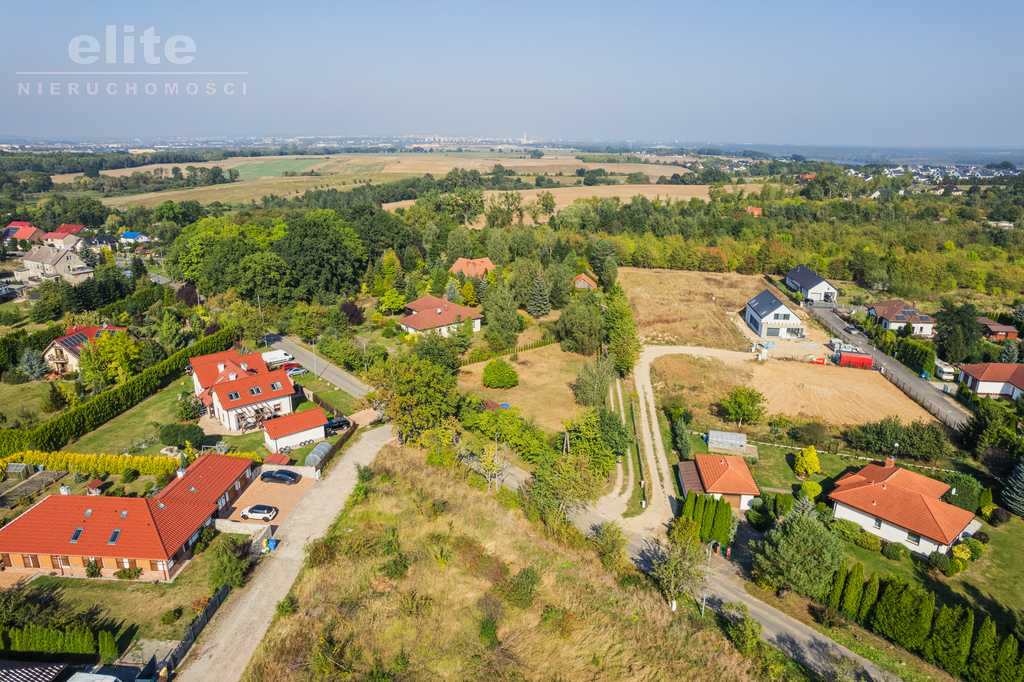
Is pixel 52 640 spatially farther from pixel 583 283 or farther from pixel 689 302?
pixel 689 302

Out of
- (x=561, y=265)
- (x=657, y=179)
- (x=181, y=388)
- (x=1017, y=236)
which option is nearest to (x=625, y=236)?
(x=561, y=265)

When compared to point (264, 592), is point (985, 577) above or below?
above

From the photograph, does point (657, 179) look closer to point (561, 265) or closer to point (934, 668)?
point (561, 265)

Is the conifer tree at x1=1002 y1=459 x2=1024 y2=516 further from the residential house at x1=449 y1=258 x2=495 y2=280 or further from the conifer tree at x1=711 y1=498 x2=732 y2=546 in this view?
the residential house at x1=449 y1=258 x2=495 y2=280

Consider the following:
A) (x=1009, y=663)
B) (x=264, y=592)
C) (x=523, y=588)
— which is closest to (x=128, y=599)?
(x=264, y=592)

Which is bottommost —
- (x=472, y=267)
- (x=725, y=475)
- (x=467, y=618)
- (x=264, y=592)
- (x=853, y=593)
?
(x=264, y=592)

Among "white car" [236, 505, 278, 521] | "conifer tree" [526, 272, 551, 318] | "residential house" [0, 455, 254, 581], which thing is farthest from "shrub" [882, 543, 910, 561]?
"conifer tree" [526, 272, 551, 318]
